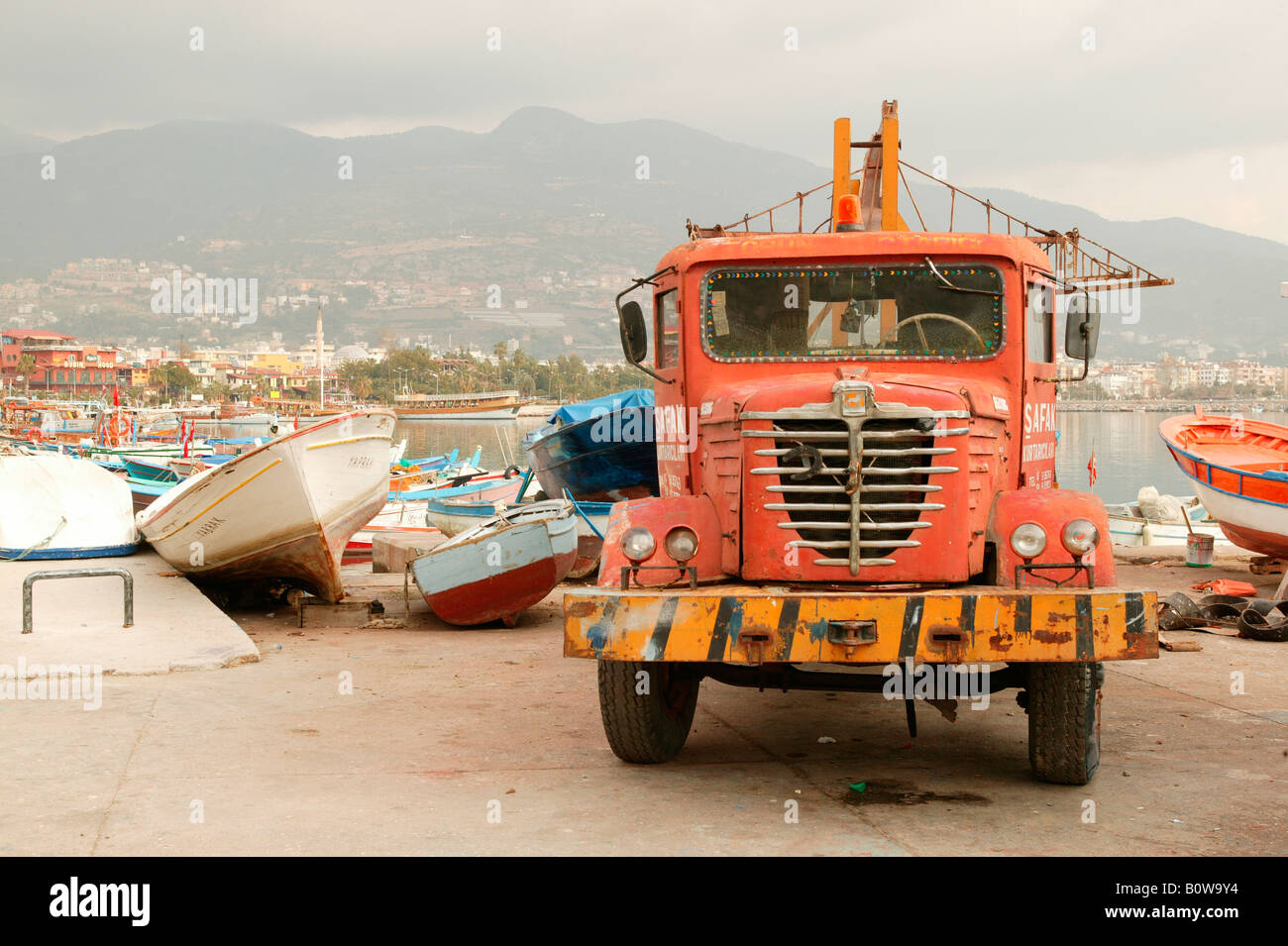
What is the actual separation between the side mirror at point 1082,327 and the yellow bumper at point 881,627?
2.02 metres

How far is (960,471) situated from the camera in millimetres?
5668

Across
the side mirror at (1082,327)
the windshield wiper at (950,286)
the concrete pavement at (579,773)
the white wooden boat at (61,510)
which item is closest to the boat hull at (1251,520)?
the concrete pavement at (579,773)

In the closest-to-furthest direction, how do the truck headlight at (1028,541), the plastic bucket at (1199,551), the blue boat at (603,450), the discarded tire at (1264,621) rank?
1. the truck headlight at (1028,541)
2. the discarded tire at (1264,621)
3. the plastic bucket at (1199,551)
4. the blue boat at (603,450)

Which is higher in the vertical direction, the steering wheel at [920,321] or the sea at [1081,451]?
the steering wheel at [920,321]

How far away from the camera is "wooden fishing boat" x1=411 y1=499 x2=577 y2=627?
37.1ft

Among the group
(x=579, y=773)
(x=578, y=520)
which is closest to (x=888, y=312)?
(x=579, y=773)

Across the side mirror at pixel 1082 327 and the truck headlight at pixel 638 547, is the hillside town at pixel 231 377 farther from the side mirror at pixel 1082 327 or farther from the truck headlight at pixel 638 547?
the truck headlight at pixel 638 547

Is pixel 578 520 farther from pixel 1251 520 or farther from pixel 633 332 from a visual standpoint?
pixel 1251 520

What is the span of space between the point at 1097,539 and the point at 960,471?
68 cm

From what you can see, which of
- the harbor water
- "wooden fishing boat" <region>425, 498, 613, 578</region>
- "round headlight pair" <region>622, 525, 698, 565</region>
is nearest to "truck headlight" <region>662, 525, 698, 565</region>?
"round headlight pair" <region>622, 525, 698, 565</region>

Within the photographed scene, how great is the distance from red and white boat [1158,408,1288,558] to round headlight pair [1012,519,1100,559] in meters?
9.53

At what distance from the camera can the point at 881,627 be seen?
208 inches

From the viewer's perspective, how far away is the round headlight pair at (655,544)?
5.79 meters

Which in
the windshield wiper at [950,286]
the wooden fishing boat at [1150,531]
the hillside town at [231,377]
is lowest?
the wooden fishing boat at [1150,531]
